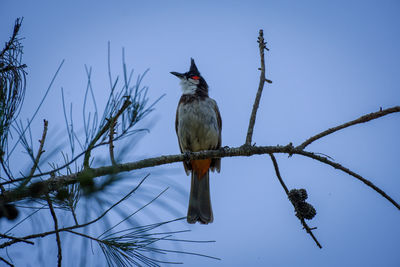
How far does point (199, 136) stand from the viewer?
4.69 metres

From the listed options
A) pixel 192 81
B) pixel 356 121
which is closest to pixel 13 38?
pixel 356 121

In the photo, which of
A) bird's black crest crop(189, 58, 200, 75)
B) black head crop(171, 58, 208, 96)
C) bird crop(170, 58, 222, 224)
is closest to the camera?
bird crop(170, 58, 222, 224)

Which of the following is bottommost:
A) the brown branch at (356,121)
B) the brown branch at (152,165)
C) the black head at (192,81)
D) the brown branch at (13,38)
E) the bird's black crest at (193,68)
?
the brown branch at (152,165)

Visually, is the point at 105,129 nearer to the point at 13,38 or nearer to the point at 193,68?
the point at 13,38

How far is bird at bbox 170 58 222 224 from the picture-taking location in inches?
181

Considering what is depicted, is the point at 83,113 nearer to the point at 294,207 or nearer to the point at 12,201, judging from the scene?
the point at 12,201

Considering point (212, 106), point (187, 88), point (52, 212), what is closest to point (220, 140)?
point (212, 106)

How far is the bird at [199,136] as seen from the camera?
181 inches

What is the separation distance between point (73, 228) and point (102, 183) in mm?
453

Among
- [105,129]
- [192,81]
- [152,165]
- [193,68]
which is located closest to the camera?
[105,129]

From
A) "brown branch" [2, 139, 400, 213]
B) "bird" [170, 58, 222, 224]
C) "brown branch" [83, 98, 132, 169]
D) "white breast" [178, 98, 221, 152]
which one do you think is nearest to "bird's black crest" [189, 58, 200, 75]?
"bird" [170, 58, 222, 224]

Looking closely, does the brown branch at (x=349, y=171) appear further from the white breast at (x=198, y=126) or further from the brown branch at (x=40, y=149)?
the white breast at (x=198, y=126)

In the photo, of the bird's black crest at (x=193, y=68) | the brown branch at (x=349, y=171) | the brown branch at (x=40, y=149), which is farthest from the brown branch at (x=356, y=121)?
the bird's black crest at (x=193, y=68)

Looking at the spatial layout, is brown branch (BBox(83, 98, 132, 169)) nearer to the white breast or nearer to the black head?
the white breast
